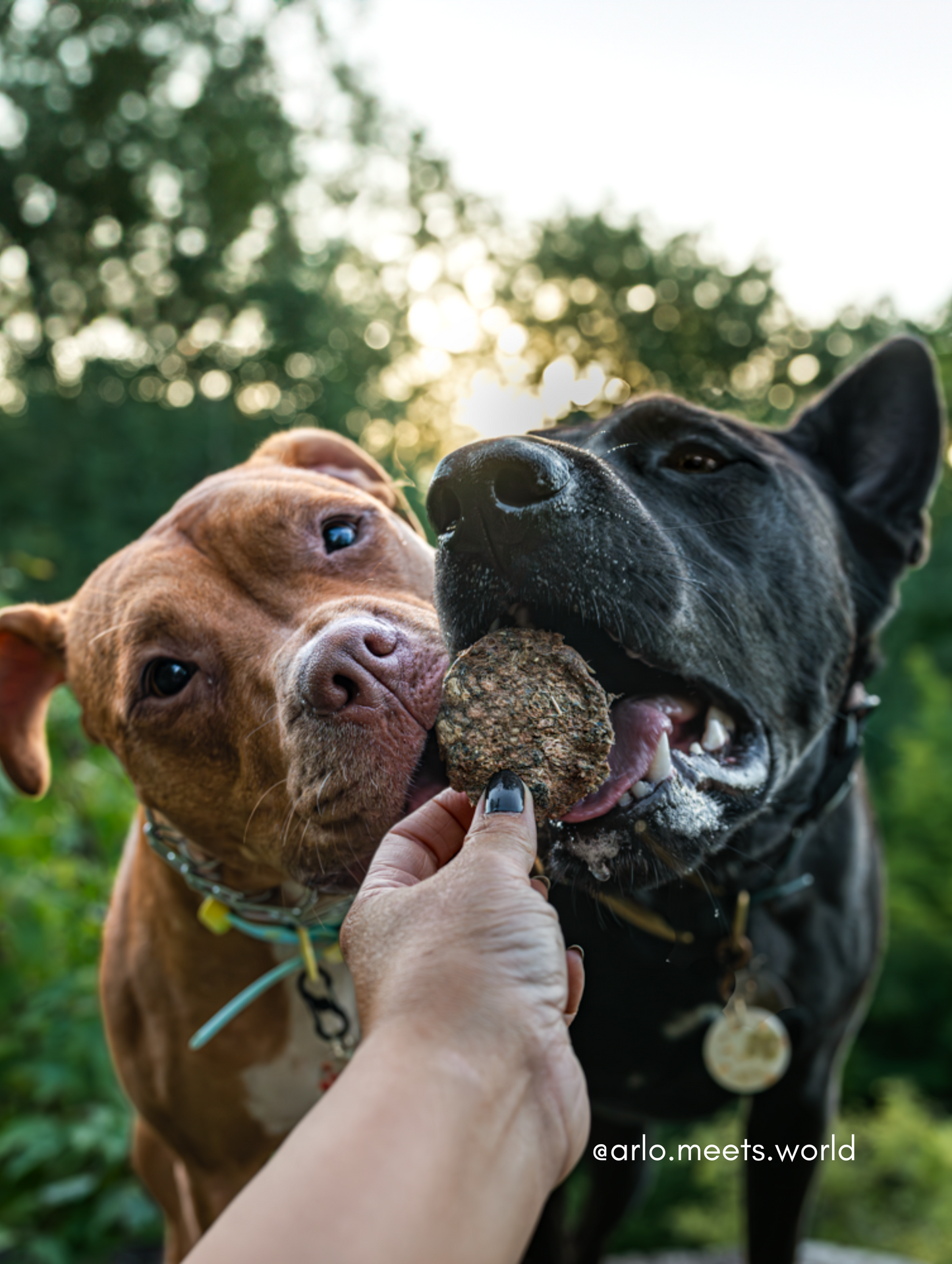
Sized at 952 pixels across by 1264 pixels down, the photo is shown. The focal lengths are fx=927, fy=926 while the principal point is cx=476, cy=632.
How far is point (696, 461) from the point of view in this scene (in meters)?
2.36

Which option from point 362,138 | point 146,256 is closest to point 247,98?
point 362,138

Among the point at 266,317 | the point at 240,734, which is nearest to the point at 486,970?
the point at 240,734

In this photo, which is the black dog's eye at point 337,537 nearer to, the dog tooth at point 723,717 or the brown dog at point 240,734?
the brown dog at point 240,734

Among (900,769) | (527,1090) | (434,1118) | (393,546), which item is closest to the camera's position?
(434,1118)

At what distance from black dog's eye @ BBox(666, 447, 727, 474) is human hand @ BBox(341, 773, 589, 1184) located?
51.0 inches

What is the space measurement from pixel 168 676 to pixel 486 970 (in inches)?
55.3

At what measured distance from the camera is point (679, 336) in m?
21.8

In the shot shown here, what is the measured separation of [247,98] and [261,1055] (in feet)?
66.3

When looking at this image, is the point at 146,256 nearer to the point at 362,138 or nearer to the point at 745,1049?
the point at 362,138

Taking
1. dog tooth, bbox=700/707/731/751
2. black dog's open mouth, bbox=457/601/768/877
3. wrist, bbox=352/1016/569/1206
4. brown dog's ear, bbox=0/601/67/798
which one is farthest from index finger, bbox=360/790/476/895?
brown dog's ear, bbox=0/601/67/798

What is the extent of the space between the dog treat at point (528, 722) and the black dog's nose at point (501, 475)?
259 millimetres

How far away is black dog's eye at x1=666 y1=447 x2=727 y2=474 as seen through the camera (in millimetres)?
2338

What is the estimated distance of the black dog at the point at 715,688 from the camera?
5.72 ft

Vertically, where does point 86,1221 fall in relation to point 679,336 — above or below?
below
